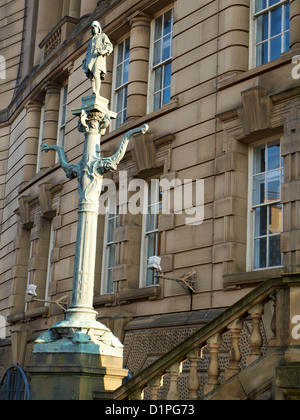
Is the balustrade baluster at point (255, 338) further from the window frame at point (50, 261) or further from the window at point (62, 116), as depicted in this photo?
the window at point (62, 116)

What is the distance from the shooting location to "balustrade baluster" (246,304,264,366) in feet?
28.2

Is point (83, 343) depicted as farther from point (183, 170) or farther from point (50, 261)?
point (50, 261)

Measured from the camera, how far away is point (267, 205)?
44.4ft

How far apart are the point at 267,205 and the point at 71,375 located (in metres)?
5.62

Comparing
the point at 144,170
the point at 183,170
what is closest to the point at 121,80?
the point at 144,170

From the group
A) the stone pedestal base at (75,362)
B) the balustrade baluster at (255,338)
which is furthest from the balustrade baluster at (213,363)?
the stone pedestal base at (75,362)

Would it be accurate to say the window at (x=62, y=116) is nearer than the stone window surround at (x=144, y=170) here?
No

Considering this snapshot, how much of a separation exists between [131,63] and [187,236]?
5600mm

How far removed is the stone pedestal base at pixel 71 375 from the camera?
375 inches

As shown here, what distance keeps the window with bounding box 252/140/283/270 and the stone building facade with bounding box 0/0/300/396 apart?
26mm

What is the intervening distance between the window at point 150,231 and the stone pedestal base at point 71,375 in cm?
649

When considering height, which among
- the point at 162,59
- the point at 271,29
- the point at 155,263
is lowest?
the point at 155,263

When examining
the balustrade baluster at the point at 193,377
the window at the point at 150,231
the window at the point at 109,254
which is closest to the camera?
the balustrade baluster at the point at 193,377

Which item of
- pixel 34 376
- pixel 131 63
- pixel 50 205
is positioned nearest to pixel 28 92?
pixel 50 205
